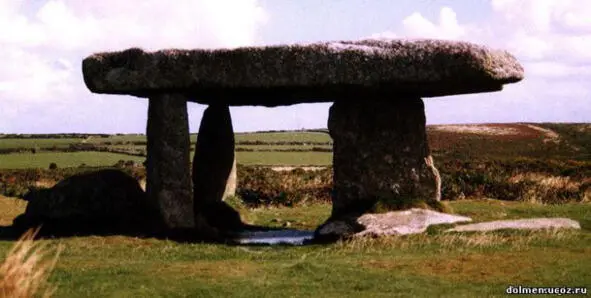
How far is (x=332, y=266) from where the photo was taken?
1536 centimetres

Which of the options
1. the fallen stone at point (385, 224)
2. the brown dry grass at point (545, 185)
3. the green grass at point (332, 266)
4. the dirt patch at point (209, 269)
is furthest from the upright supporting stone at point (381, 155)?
the brown dry grass at point (545, 185)

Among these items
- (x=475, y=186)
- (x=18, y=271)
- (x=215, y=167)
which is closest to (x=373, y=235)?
(x=215, y=167)

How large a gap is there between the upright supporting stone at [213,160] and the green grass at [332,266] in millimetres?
5566

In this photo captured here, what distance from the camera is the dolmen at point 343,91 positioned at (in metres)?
19.9

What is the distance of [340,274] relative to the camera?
47.5ft

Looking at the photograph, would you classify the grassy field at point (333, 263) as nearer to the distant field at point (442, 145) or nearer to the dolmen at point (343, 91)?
the dolmen at point (343, 91)

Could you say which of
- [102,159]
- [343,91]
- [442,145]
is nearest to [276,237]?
[343,91]

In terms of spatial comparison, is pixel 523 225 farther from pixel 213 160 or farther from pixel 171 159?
pixel 213 160

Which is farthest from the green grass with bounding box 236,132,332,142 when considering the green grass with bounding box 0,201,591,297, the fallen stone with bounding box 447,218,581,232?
the green grass with bounding box 0,201,591,297

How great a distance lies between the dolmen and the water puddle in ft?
2.66

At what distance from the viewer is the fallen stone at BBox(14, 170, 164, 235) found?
70.7 ft

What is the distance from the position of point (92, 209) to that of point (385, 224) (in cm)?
736

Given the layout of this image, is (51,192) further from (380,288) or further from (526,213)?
(526,213)

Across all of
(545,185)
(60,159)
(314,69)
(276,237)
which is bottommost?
(276,237)
